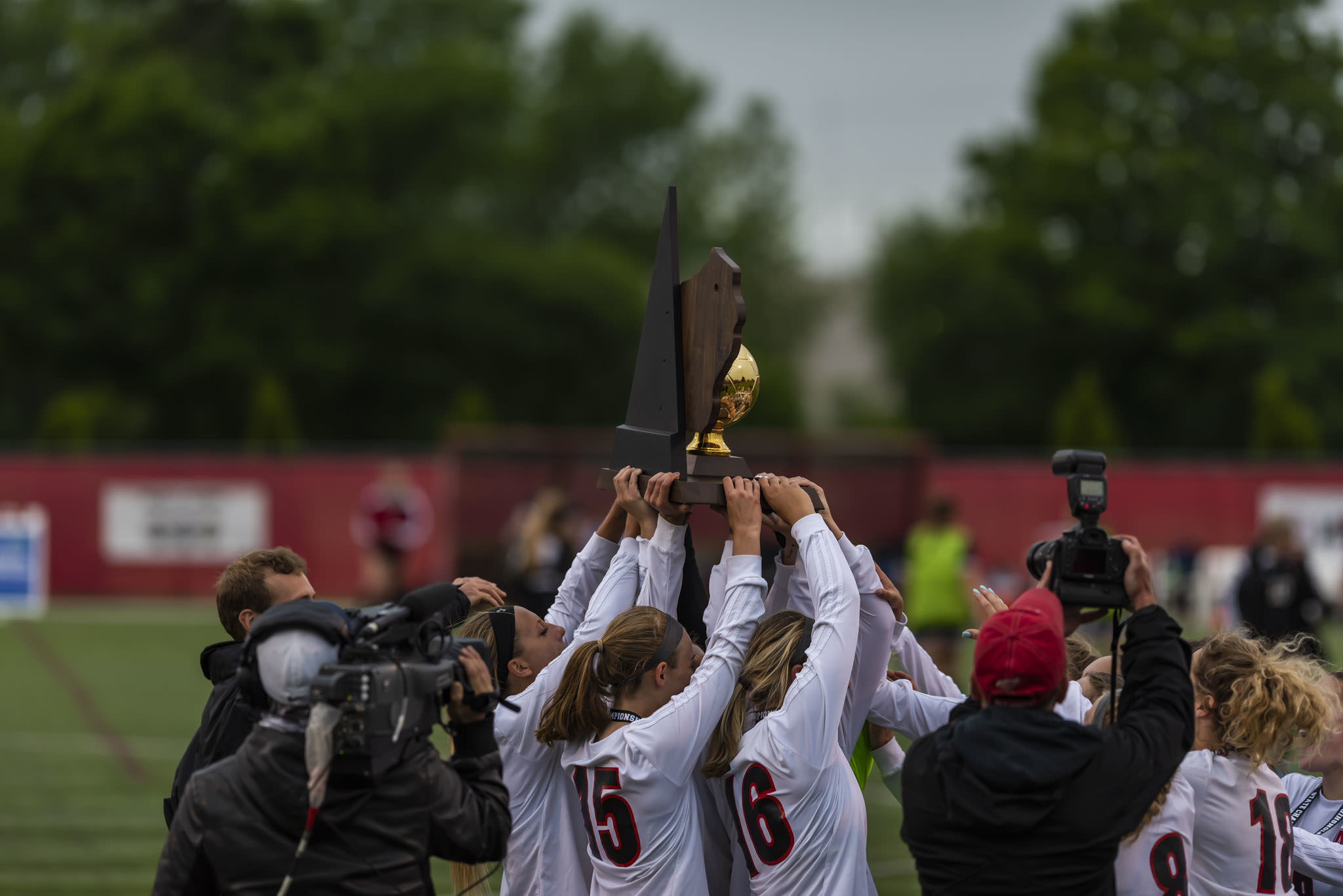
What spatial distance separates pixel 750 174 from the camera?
187 feet

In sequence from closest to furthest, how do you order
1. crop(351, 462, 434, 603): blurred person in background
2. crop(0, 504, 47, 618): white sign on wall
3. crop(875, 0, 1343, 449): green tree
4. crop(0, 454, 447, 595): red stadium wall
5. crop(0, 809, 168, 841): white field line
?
crop(0, 809, 168, 841): white field line, crop(351, 462, 434, 603): blurred person in background, crop(0, 504, 47, 618): white sign on wall, crop(0, 454, 447, 595): red stadium wall, crop(875, 0, 1343, 449): green tree

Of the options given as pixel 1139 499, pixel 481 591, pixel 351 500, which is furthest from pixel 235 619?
pixel 1139 499

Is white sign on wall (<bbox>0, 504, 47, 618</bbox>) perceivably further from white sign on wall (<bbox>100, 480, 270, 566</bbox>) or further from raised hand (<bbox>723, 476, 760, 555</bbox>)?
raised hand (<bbox>723, 476, 760, 555</bbox>)

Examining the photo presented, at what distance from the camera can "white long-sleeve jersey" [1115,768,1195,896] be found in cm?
349

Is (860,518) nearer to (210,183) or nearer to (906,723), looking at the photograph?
(906,723)

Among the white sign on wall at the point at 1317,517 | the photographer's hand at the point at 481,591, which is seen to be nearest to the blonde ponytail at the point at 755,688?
the photographer's hand at the point at 481,591

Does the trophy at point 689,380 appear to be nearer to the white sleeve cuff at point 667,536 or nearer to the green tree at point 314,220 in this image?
the white sleeve cuff at point 667,536

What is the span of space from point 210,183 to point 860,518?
89.8 ft

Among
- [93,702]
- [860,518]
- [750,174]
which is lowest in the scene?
[93,702]

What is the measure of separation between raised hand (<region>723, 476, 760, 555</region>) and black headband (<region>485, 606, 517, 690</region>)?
0.82 m

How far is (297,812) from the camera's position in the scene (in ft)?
9.95

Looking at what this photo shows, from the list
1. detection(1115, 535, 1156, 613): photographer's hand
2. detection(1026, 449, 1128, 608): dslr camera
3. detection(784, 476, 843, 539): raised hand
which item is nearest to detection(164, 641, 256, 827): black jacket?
detection(784, 476, 843, 539): raised hand

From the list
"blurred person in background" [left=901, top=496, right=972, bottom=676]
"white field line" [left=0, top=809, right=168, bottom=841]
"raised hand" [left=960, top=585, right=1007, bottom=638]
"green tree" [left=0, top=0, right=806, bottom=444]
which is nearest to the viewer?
"raised hand" [left=960, top=585, right=1007, bottom=638]

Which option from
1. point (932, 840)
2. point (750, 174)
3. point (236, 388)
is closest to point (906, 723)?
point (932, 840)
